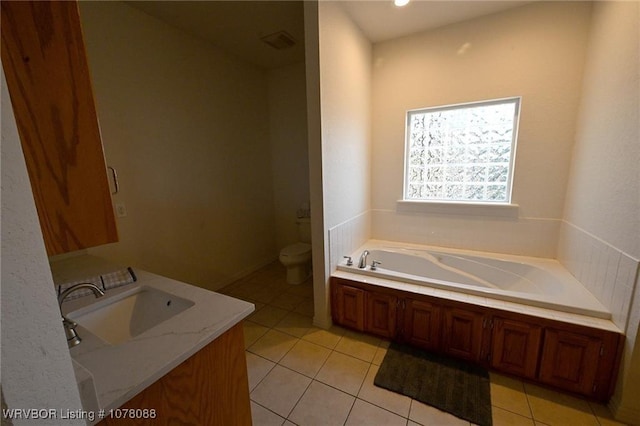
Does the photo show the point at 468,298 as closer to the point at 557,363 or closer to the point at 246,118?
the point at 557,363

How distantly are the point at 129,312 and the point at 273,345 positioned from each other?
1.12 m

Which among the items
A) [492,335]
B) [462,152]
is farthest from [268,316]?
[462,152]

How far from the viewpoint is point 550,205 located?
222cm

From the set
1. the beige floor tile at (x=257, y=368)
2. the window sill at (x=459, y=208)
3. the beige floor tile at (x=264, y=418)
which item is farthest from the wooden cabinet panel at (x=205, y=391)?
the window sill at (x=459, y=208)

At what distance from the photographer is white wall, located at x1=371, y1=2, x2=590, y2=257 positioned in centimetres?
205

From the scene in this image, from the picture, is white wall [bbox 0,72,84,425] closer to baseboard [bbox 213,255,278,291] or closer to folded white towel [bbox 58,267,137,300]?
folded white towel [bbox 58,267,137,300]

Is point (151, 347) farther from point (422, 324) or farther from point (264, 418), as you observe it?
point (422, 324)

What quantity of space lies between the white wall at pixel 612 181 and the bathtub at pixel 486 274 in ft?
0.40

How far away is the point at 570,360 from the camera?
1.51 metres

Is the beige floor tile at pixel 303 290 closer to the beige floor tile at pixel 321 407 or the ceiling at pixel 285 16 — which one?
the beige floor tile at pixel 321 407

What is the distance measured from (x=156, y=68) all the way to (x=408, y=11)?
226 cm

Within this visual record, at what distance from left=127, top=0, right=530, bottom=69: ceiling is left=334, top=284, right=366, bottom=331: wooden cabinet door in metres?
2.34

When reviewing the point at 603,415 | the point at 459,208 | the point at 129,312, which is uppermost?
the point at 459,208

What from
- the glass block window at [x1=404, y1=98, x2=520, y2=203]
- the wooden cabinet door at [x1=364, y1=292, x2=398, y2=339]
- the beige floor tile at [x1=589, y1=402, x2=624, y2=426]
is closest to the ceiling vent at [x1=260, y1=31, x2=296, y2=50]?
the glass block window at [x1=404, y1=98, x2=520, y2=203]
